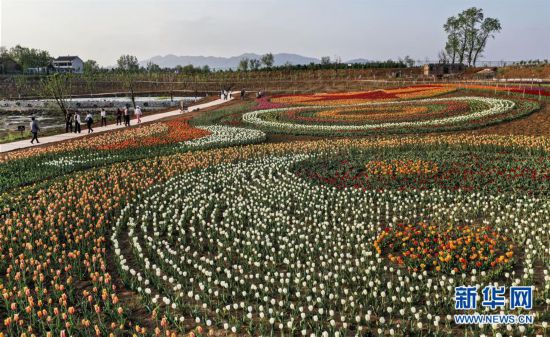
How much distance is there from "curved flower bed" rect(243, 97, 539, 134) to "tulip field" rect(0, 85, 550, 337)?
4266 mm

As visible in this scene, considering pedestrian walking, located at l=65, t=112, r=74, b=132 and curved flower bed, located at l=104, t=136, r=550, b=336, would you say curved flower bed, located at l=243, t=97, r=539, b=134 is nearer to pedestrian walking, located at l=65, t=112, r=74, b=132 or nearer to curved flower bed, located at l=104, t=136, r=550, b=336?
curved flower bed, located at l=104, t=136, r=550, b=336

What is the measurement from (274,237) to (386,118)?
67.8ft

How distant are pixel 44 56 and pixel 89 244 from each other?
161 m

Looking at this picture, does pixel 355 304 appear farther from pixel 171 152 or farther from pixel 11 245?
pixel 171 152

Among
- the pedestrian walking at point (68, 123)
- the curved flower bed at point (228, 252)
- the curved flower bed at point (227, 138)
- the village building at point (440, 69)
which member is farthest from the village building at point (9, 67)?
the curved flower bed at point (228, 252)

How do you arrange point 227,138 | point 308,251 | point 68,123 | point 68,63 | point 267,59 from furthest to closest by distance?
point 68,63 < point 267,59 < point 68,123 < point 227,138 < point 308,251

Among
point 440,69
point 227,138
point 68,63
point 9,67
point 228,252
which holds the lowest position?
point 228,252

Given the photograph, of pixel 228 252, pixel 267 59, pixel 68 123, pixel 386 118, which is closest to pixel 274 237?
pixel 228 252

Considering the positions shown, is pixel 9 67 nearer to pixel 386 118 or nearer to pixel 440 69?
pixel 440 69

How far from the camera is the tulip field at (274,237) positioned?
760cm

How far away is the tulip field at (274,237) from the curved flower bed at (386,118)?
427cm

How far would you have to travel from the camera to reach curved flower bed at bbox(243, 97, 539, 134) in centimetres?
2586

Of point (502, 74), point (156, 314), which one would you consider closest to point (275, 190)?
point (156, 314)

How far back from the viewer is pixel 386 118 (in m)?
29.4
